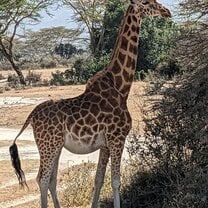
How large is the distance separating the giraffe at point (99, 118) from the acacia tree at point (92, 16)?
3209cm

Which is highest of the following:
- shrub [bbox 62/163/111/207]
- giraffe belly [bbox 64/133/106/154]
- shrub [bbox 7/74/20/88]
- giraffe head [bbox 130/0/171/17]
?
giraffe head [bbox 130/0/171/17]

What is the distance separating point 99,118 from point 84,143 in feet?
1.12

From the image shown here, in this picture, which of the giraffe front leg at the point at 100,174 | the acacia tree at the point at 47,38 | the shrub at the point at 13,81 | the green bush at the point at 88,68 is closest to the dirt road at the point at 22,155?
the giraffe front leg at the point at 100,174

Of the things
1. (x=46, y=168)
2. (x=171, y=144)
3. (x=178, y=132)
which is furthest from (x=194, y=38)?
(x=46, y=168)

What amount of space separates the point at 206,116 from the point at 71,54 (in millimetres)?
65730

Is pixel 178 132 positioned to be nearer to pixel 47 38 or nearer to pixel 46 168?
pixel 46 168

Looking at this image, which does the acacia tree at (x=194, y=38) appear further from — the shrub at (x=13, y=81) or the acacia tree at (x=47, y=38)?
the acacia tree at (x=47, y=38)

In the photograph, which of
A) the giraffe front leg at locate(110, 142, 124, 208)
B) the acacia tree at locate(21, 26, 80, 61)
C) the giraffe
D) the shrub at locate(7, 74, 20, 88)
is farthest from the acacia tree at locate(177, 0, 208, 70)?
the acacia tree at locate(21, 26, 80, 61)

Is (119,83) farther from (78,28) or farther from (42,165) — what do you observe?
(78,28)

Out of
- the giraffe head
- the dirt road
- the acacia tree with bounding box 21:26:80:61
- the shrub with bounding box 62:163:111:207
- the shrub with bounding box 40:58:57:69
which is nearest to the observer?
the giraffe head

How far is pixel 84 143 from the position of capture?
305 inches

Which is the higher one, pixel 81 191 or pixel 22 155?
pixel 81 191

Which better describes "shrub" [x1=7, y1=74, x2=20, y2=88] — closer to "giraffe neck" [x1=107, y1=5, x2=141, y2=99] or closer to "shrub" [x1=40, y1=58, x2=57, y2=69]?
"shrub" [x1=40, y1=58, x2=57, y2=69]

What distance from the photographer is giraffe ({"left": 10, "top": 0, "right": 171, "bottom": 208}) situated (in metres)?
7.75
